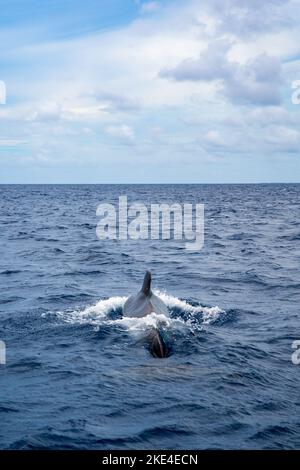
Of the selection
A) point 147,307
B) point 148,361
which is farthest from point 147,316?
point 148,361

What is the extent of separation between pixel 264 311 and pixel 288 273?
30.5ft

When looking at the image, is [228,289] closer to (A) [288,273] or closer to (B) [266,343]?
(A) [288,273]

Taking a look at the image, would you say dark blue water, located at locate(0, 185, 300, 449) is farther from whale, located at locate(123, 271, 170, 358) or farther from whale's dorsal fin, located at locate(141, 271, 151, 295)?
whale's dorsal fin, located at locate(141, 271, 151, 295)

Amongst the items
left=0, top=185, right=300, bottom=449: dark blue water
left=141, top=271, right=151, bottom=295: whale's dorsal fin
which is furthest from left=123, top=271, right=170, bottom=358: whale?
left=0, top=185, right=300, bottom=449: dark blue water

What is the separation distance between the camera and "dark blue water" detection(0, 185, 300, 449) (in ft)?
37.9

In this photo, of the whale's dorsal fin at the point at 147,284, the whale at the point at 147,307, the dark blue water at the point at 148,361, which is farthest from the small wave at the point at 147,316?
the whale's dorsal fin at the point at 147,284

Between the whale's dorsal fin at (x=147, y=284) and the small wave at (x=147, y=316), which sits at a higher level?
the whale's dorsal fin at (x=147, y=284)

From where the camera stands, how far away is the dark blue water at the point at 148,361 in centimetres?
1156

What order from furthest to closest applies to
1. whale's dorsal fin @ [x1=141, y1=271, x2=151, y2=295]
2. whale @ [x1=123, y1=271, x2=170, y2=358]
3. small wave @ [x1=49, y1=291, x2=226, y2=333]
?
whale's dorsal fin @ [x1=141, y1=271, x2=151, y2=295] → small wave @ [x1=49, y1=291, x2=226, y2=333] → whale @ [x1=123, y1=271, x2=170, y2=358]

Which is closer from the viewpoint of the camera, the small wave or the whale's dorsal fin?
the small wave

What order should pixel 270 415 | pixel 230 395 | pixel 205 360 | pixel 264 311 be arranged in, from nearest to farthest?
pixel 270 415
pixel 230 395
pixel 205 360
pixel 264 311

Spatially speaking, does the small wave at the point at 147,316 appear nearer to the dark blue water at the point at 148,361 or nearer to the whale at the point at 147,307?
the dark blue water at the point at 148,361
